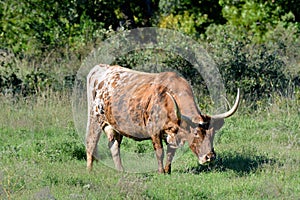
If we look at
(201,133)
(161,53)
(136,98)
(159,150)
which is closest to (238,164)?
(201,133)

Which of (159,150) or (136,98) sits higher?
(136,98)

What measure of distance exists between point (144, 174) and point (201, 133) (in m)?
1.05

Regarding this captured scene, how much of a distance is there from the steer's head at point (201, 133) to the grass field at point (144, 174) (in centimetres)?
34

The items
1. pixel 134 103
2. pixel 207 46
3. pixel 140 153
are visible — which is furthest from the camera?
pixel 207 46

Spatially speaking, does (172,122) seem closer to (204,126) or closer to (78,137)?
(204,126)

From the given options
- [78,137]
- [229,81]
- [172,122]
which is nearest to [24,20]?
[229,81]

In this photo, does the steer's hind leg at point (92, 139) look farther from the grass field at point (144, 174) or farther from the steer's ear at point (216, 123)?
the steer's ear at point (216, 123)

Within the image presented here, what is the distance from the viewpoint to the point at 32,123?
1356 centimetres

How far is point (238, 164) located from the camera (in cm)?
1038

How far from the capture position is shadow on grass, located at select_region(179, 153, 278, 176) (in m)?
9.99

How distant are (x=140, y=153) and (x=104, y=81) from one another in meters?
1.61

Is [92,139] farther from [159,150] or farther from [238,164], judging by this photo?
[238,164]

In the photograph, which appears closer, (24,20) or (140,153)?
(140,153)

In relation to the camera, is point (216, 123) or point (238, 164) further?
point (238, 164)
